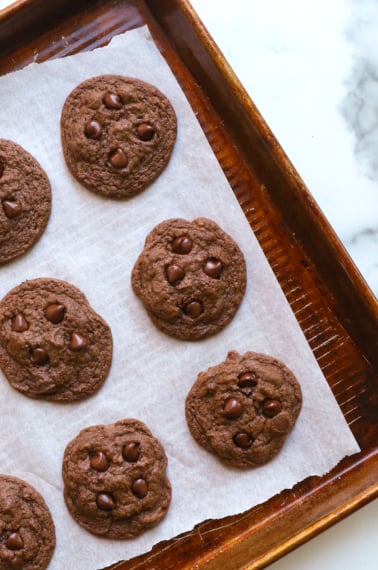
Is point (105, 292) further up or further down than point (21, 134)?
further down

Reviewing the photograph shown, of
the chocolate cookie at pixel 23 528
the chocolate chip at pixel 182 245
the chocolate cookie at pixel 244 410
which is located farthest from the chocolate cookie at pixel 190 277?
the chocolate cookie at pixel 23 528

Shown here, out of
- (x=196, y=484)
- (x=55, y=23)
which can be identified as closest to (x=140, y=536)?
(x=196, y=484)

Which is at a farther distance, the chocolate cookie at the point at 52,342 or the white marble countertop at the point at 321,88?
the white marble countertop at the point at 321,88

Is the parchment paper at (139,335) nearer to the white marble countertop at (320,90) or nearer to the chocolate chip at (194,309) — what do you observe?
the chocolate chip at (194,309)

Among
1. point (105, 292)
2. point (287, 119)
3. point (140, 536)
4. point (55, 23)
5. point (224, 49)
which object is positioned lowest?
point (140, 536)

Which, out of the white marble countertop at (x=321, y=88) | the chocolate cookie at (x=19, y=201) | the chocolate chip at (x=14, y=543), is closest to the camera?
the chocolate chip at (x=14, y=543)

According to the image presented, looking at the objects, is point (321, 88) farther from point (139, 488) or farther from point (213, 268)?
point (139, 488)

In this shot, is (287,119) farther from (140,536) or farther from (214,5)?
(140,536)

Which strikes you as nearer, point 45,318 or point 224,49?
point 45,318
